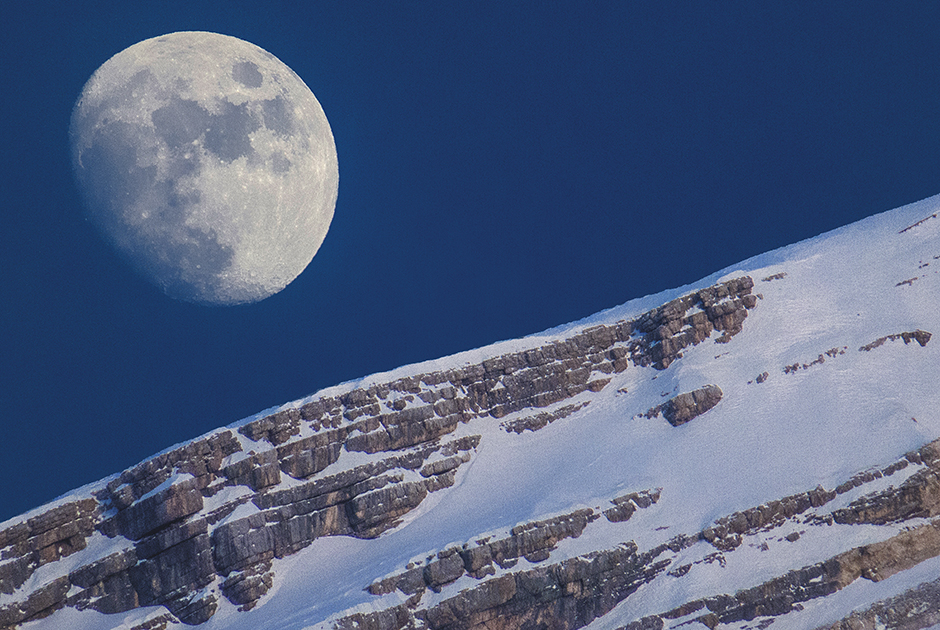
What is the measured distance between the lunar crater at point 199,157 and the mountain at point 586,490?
19.9 metres

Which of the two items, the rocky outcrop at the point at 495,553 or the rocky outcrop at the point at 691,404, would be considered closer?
the rocky outcrop at the point at 495,553

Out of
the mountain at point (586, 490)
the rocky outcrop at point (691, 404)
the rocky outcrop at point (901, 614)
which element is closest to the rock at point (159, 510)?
the mountain at point (586, 490)

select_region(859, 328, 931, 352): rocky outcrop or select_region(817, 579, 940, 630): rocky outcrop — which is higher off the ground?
select_region(859, 328, 931, 352): rocky outcrop

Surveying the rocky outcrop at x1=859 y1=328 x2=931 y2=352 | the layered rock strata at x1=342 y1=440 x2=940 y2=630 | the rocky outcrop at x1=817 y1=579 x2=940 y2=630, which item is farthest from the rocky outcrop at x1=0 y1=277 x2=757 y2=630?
the rocky outcrop at x1=817 y1=579 x2=940 y2=630

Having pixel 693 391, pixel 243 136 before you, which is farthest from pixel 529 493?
pixel 243 136

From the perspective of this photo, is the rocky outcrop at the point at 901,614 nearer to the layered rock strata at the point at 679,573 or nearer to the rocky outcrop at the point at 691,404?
the layered rock strata at the point at 679,573

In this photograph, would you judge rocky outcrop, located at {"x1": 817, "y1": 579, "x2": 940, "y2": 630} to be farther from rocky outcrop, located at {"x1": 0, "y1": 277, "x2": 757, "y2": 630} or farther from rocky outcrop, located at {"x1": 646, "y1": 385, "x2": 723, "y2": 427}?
rocky outcrop, located at {"x1": 646, "y1": 385, "x2": 723, "y2": 427}

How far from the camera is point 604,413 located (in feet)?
324

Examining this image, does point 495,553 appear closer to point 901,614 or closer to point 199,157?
point 901,614

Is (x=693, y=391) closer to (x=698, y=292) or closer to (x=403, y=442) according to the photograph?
(x=698, y=292)

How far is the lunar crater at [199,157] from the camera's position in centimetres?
7888

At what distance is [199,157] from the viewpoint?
78812mm

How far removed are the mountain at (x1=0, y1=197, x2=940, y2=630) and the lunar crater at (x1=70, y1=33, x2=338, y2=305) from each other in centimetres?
1991

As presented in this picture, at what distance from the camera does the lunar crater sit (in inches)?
3105
